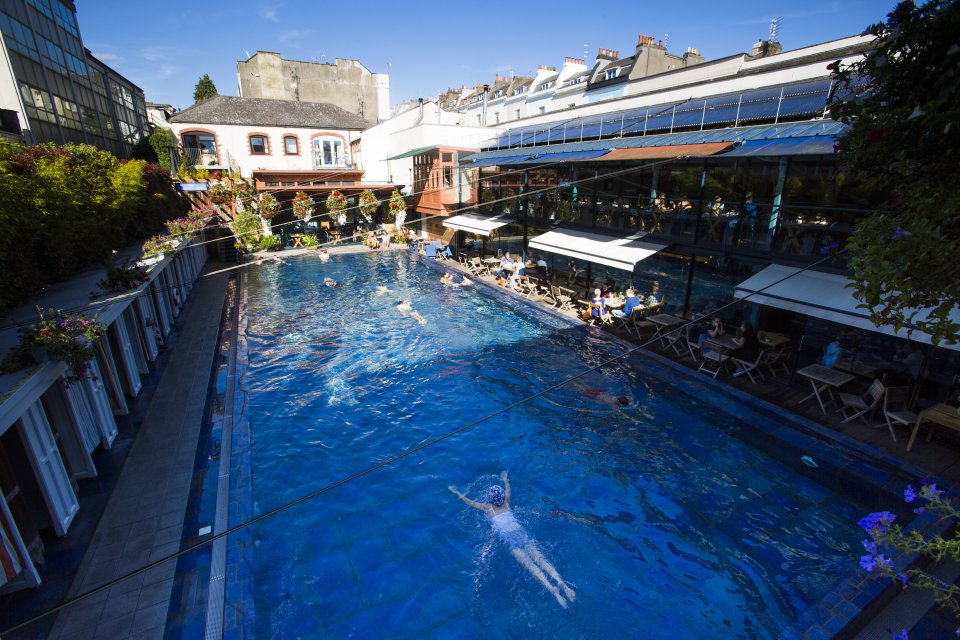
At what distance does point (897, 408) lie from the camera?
897 cm

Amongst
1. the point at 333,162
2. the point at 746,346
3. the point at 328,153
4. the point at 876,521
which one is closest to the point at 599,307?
the point at 746,346

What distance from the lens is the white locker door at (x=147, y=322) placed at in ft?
39.2

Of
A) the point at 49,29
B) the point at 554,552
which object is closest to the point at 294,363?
the point at 554,552

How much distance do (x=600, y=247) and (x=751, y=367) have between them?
6.23 m

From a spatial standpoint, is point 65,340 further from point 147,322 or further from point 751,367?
point 751,367

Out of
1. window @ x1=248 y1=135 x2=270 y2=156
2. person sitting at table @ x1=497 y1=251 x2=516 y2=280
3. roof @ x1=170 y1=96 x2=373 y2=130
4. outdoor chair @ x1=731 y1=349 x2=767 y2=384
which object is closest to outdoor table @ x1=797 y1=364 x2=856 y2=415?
outdoor chair @ x1=731 y1=349 x2=767 y2=384

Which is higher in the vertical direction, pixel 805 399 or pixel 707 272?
pixel 707 272

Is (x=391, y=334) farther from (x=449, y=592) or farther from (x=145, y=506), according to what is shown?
(x=449, y=592)

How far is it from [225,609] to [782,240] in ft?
45.2

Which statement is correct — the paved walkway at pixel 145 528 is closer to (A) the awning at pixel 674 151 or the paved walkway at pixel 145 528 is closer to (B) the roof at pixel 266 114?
(A) the awning at pixel 674 151

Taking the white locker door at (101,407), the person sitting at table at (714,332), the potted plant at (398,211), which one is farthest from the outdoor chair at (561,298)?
the potted plant at (398,211)

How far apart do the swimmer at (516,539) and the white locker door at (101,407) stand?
22.1ft

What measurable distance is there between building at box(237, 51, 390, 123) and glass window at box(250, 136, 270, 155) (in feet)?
27.7

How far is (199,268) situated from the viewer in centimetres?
2444
